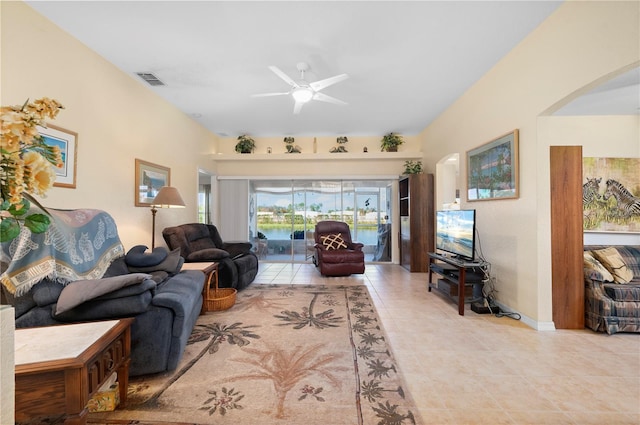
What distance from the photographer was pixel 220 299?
304cm

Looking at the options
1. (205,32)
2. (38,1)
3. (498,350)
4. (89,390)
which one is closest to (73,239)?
(89,390)

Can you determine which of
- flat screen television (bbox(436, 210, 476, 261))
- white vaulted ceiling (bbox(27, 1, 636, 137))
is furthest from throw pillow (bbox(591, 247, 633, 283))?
white vaulted ceiling (bbox(27, 1, 636, 137))

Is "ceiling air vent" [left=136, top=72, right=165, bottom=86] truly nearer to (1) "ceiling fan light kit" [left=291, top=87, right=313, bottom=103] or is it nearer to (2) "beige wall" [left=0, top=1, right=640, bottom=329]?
(2) "beige wall" [left=0, top=1, right=640, bottom=329]

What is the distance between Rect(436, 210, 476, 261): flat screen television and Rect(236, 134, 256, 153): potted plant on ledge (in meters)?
4.26

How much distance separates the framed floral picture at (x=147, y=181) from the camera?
341cm

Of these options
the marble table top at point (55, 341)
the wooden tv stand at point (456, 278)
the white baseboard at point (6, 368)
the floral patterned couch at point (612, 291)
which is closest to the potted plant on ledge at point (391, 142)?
the wooden tv stand at point (456, 278)

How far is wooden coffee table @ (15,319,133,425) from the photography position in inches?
41.9

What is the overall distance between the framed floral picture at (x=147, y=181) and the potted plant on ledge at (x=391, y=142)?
4324mm

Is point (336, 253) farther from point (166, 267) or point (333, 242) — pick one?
point (166, 267)

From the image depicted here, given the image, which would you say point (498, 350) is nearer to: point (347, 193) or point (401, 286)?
point (401, 286)

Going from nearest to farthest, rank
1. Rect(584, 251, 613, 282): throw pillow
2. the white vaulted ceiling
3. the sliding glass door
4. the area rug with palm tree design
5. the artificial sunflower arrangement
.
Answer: the artificial sunflower arrangement, the area rug with palm tree design, the white vaulted ceiling, Rect(584, 251, 613, 282): throw pillow, the sliding glass door

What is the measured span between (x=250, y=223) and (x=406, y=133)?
164 inches

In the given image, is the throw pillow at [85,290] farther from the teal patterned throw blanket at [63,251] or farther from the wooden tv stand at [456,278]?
the wooden tv stand at [456,278]

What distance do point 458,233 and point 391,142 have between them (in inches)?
119
